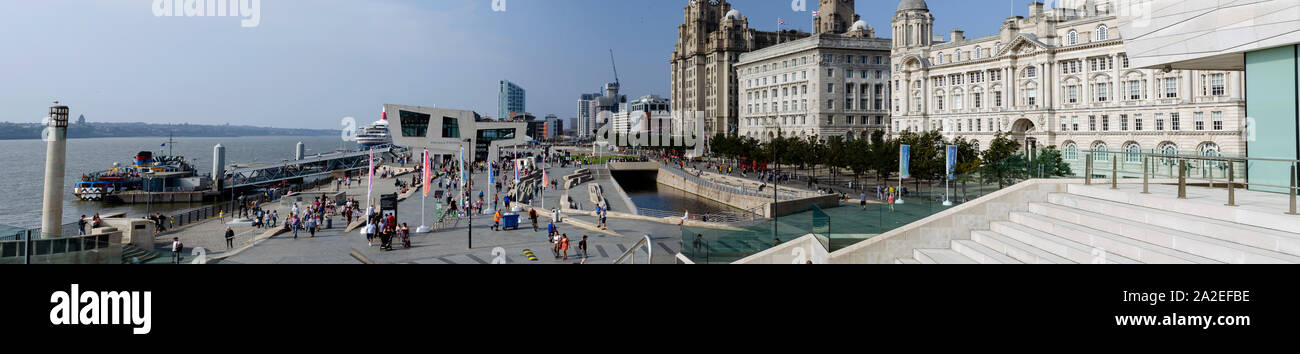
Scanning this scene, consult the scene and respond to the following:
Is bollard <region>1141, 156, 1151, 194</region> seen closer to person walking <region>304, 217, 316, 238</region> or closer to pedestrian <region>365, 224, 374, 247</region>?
pedestrian <region>365, 224, 374, 247</region>

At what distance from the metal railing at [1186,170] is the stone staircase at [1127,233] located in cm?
26

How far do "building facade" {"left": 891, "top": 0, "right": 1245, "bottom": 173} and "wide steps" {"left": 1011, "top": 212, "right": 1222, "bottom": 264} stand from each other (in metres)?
35.1

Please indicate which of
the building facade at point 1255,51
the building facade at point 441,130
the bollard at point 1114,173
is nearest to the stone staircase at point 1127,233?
the bollard at point 1114,173

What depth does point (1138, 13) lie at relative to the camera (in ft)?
39.9

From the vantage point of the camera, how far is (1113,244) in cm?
863

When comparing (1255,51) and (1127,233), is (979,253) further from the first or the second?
(1255,51)

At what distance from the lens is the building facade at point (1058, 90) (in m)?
45.7

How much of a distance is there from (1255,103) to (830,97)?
255ft

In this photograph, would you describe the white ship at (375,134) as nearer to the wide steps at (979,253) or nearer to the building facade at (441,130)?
the building facade at (441,130)
